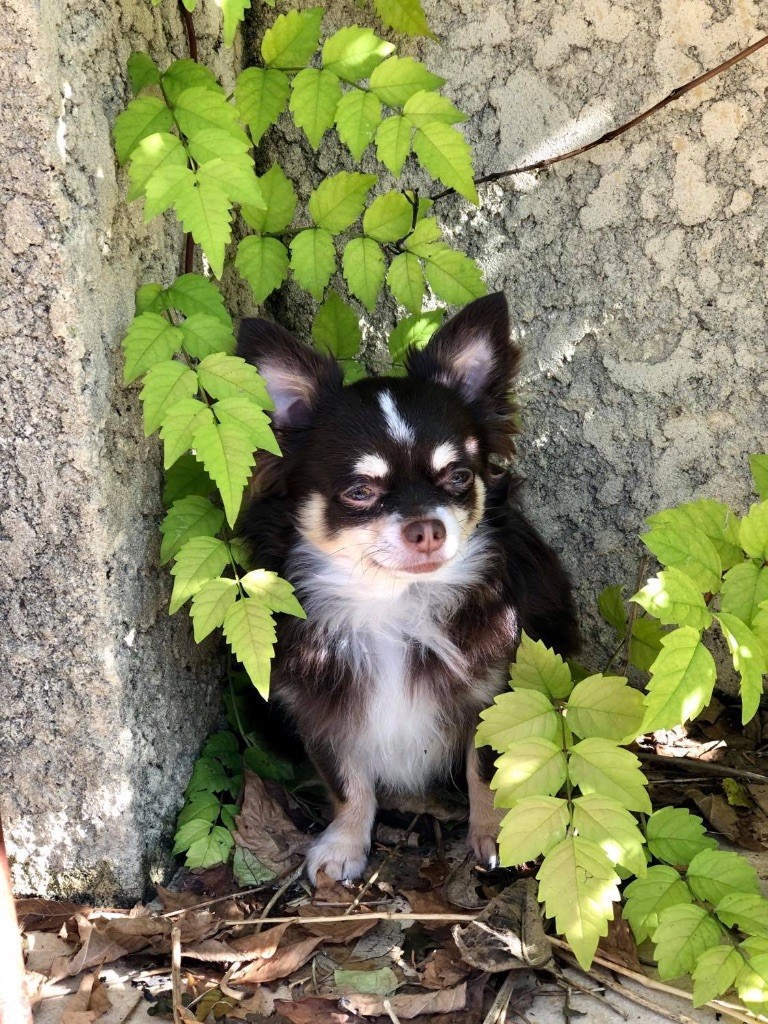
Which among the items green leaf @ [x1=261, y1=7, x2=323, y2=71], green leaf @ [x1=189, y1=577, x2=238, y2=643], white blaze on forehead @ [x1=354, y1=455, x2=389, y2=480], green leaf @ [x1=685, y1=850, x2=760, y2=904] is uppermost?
green leaf @ [x1=261, y1=7, x2=323, y2=71]

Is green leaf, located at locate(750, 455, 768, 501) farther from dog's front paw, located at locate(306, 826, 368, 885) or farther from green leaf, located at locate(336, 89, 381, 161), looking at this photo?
dog's front paw, located at locate(306, 826, 368, 885)

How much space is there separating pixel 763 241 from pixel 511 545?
112 cm

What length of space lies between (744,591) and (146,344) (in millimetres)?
1419

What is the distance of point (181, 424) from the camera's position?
86.0 inches

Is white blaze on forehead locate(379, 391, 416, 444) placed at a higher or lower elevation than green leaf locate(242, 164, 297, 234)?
lower

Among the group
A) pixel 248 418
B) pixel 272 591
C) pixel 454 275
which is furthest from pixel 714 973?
pixel 454 275

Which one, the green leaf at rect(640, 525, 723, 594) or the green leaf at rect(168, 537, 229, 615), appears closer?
the green leaf at rect(640, 525, 723, 594)

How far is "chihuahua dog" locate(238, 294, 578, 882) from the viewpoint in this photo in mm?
2596

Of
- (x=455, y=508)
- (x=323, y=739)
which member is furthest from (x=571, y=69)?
(x=323, y=739)

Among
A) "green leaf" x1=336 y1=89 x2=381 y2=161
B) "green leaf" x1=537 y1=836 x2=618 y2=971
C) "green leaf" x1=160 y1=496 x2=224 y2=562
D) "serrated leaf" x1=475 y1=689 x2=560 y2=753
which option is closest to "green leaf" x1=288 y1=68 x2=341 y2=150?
"green leaf" x1=336 y1=89 x2=381 y2=161

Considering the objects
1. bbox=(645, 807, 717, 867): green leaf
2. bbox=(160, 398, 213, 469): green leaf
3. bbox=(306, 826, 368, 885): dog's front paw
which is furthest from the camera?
bbox=(306, 826, 368, 885): dog's front paw

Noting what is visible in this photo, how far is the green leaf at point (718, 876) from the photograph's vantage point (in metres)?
2.11

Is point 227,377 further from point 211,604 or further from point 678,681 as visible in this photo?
point 678,681

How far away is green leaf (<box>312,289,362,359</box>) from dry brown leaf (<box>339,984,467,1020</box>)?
1735 mm
